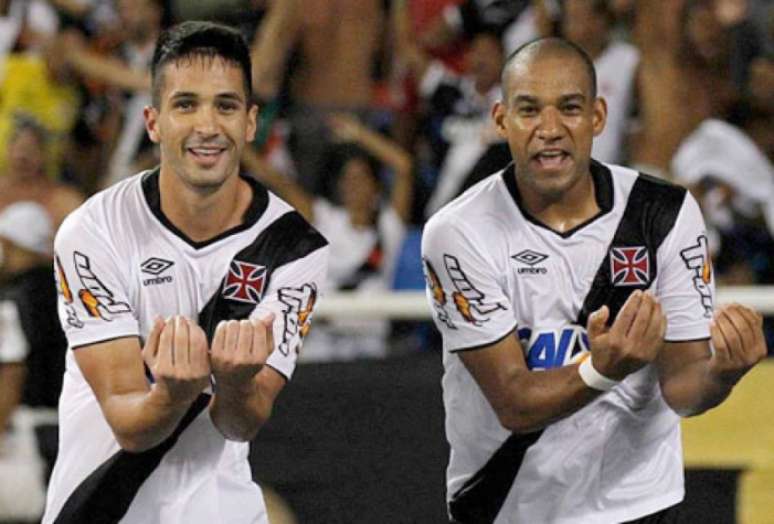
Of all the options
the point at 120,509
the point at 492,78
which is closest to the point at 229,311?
the point at 120,509

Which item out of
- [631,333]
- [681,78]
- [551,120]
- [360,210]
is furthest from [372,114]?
[631,333]

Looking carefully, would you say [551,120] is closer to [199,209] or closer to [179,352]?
[199,209]

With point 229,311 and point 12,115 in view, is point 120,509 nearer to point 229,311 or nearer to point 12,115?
point 229,311

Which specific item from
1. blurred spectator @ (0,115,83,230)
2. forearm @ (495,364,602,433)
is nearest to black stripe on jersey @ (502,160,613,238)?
forearm @ (495,364,602,433)

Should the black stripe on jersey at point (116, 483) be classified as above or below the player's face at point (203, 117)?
below

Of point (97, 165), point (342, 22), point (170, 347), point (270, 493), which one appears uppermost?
point (342, 22)

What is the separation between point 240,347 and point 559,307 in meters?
1.13

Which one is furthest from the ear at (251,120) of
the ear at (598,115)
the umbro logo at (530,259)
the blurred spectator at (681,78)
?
the blurred spectator at (681,78)

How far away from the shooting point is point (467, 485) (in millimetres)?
5352

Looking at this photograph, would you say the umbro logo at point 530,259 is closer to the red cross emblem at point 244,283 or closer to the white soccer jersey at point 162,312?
the white soccer jersey at point 162,312

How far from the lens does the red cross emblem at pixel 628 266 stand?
16.8ft

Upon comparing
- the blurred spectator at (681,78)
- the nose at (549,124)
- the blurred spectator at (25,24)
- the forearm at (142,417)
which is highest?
the blurred spectator at (25,24)

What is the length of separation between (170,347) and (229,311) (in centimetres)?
63

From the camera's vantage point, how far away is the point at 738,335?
4.73 m
